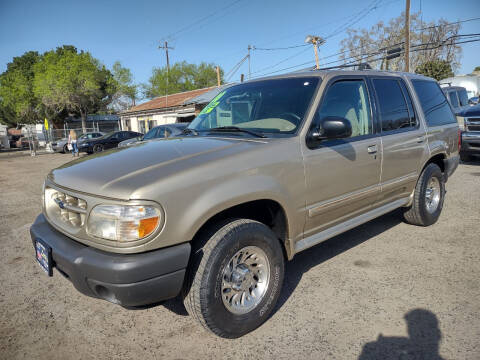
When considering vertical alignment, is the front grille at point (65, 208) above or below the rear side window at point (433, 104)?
below

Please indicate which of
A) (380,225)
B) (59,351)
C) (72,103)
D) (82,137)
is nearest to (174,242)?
(59,351)

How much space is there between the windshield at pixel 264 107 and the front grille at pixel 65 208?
4.69 ft

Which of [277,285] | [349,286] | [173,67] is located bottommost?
[349,286]

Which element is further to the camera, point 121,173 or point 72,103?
point 72,103

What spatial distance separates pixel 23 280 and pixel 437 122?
16.9ft

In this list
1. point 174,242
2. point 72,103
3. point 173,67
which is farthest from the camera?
point 173,67

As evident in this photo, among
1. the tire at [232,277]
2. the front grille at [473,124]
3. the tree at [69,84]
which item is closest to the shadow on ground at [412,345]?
the tire at [232,277]

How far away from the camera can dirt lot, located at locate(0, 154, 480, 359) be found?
2.21m

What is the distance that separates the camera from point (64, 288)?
312cm

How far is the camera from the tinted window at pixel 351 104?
288 centimetres

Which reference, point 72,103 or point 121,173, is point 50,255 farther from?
point 72,103

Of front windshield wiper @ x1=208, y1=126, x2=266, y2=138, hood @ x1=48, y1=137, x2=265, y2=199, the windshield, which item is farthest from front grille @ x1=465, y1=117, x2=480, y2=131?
hood @ x1=48, y1=137, x2=265, y2=199

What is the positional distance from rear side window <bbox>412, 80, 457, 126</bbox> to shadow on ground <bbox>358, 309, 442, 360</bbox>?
8.46ft

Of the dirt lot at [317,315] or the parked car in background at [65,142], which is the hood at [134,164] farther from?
the parked car in background at [65,142]
